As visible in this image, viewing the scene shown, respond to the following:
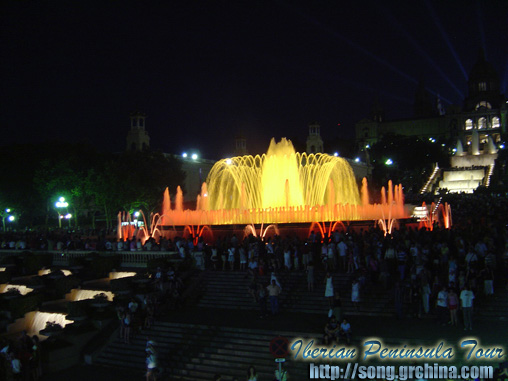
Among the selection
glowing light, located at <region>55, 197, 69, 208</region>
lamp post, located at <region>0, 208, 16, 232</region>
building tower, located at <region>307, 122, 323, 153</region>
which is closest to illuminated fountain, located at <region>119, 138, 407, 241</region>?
glowing light, located at <region>55, 197, 69, 208</region>

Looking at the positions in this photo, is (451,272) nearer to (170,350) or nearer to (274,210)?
(170,350)

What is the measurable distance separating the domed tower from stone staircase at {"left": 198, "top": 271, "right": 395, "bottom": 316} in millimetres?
142268

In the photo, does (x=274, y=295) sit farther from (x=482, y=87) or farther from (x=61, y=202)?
(x=482, y=87)

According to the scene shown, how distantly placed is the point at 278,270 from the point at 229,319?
419 cm

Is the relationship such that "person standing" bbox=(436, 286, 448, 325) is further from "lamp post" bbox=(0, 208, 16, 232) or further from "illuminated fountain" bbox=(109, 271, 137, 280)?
"lamp post" bbox=(0, 208, 16, 232)

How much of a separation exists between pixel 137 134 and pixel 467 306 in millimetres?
59977

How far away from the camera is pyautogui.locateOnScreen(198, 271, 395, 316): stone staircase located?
18106 mm

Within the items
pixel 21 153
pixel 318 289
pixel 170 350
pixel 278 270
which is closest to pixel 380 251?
pixel 318 289

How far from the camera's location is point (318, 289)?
1969 cm

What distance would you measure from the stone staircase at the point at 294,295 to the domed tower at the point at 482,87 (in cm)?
14227

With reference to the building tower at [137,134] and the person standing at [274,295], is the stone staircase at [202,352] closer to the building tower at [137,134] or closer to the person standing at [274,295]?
the person standing at [274,295]

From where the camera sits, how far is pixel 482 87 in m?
154

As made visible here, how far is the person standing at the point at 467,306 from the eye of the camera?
15172 mm

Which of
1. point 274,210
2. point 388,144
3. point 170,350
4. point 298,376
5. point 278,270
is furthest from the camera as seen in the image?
point 388,144
